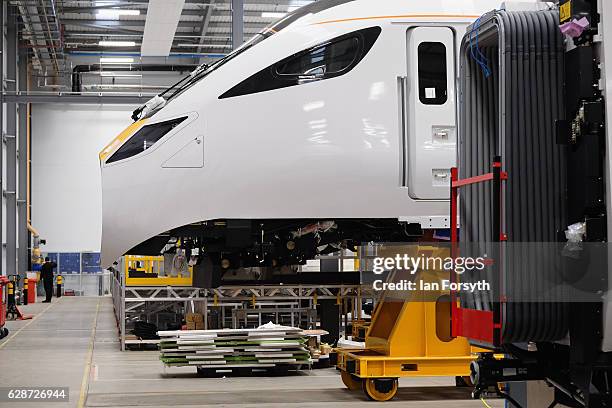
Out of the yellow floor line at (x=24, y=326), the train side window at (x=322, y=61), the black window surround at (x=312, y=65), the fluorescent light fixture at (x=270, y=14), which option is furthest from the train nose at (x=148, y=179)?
the fluorescent light fixture at (x=270, y=14)

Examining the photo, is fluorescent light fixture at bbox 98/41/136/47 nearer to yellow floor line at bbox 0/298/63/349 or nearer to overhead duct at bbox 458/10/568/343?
yellow floor line at bbox 0/298/63/349

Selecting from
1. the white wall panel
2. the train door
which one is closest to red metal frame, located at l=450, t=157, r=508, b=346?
the train door

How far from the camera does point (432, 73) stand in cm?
886

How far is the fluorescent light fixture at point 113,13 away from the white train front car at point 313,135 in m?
20.8

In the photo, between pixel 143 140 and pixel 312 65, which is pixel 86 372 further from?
pixel 312 65

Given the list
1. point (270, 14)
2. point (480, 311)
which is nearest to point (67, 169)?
point (270, 14)

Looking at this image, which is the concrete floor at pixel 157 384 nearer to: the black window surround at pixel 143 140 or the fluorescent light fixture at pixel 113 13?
the black window surround at pixel 143 140

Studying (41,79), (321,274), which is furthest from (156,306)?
(41,79)

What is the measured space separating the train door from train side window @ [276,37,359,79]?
1.90ft

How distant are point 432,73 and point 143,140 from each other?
2944mm

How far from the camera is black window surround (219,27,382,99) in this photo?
8.93 m

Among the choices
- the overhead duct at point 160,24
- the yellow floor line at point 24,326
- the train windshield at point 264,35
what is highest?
the overhead duct at point 160,24

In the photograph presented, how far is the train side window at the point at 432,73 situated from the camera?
8.80 meters

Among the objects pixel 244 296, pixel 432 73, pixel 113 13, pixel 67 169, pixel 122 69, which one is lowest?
pixel 244 296
